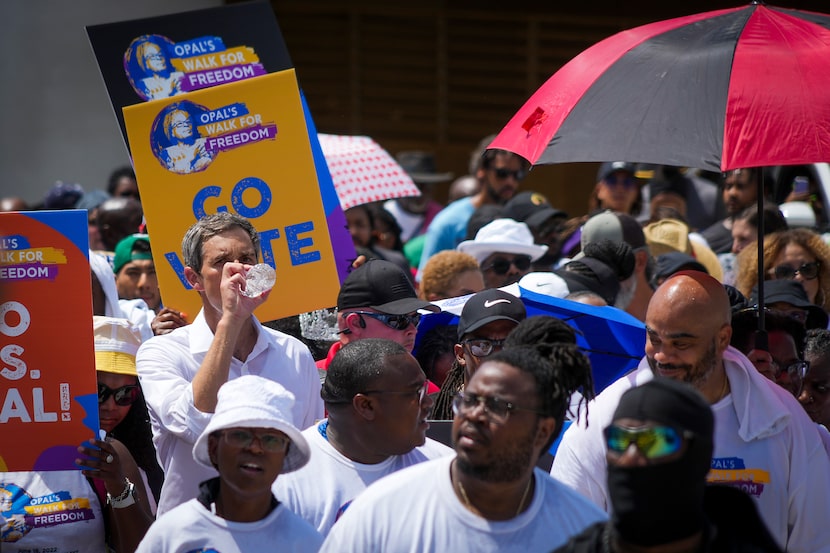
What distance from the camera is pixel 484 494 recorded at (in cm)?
323

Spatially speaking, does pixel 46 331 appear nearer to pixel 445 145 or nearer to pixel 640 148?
pixel 640 148

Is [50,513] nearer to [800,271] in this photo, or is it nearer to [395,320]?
[395,320]

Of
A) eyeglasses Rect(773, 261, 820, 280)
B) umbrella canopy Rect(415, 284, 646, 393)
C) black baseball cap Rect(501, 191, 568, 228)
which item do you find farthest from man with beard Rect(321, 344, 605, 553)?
black baseball cap Rect(501, 191, 568, 228)

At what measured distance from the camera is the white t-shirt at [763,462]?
160 inches

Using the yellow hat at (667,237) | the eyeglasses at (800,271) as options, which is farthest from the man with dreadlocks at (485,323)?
the yellow hat at (667,237)

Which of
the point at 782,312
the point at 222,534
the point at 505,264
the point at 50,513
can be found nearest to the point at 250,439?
the point at 222,534

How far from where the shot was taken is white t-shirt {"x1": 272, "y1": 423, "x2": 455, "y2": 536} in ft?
12.5

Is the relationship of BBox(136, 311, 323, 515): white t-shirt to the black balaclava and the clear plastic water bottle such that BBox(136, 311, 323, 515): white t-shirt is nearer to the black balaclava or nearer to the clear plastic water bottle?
the clear plastic water bottle

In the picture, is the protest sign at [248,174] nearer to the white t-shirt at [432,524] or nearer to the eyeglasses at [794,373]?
the eyeglasses at [794,373]

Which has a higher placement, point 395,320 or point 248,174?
point 248,174

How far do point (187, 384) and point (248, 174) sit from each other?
1493 millimetres

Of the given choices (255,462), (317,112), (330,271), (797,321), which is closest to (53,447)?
(255,462)

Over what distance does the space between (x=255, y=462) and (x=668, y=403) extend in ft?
4.11

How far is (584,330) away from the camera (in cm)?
504
